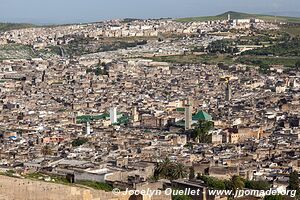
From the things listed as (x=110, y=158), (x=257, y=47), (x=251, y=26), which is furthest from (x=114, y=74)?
(x=251, y=26)

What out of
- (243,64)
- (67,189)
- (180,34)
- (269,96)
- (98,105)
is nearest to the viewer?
(67,189)

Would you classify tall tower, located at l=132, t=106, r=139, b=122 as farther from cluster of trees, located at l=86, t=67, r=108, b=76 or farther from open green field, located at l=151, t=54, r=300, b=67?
open green field, located at l=151, t=54, r=300, b=67

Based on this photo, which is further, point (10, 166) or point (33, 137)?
point (33, 137)

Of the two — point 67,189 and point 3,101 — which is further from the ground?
point 67,189

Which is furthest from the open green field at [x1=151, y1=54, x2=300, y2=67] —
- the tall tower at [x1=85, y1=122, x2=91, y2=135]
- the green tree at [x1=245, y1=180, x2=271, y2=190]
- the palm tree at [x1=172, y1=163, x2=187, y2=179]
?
the green tree at [x1=245, y1=180, x2=271, y2=190]

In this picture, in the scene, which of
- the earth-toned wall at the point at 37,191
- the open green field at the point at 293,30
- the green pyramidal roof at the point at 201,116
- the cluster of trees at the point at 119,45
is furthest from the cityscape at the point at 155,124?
the open green field at the point at 293,30

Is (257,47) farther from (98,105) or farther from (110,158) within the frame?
(110,158)
